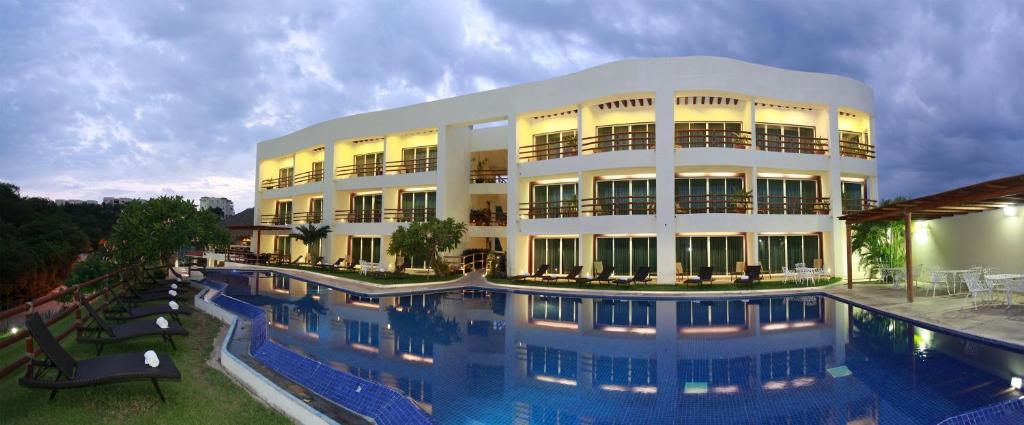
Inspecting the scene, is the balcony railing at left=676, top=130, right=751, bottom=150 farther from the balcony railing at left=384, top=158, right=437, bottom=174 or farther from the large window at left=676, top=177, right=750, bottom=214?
the balcony railing at left=384, top=158, right=437, bottom=174

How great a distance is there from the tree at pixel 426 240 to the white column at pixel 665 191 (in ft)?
27.1

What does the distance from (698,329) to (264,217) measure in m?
32.6

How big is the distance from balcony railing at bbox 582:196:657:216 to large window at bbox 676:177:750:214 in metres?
1.17

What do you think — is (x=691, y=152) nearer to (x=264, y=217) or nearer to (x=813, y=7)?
(x=813, y=7)

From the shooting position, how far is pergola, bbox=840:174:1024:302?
1044cm

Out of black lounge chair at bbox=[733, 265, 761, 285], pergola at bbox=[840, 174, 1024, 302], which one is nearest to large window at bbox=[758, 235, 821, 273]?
black lounge chair at bbox=[733, 265, 761, 285]

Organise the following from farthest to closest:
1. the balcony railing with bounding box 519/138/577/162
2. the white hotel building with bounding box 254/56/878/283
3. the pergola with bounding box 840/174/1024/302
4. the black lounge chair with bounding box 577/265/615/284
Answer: the balcony railing with bounding box 519/138/577/162, the white hotel building with bounding box 254/56/878/283, the black lounge chair with bounding box 577/265/615/284, the pergola with bounding box 840/174/1024/302

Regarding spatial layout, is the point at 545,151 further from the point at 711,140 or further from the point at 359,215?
the point at 359,215

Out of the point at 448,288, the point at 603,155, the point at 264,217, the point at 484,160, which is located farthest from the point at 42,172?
the point at 603,155

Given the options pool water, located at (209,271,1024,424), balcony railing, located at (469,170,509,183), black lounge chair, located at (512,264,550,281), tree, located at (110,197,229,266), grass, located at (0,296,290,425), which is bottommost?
pool water, located at (209,271,1024,424)

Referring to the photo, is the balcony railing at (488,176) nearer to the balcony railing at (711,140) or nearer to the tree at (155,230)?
the balcony railing at (711,140)

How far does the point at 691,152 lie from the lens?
19.2m

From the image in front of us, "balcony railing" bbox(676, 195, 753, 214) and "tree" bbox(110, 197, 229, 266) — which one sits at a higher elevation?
"balcony railing" bbox(676, 195, 753, 214)

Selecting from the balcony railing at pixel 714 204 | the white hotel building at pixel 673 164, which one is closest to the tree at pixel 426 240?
the white hotel building at pixel 673 164
